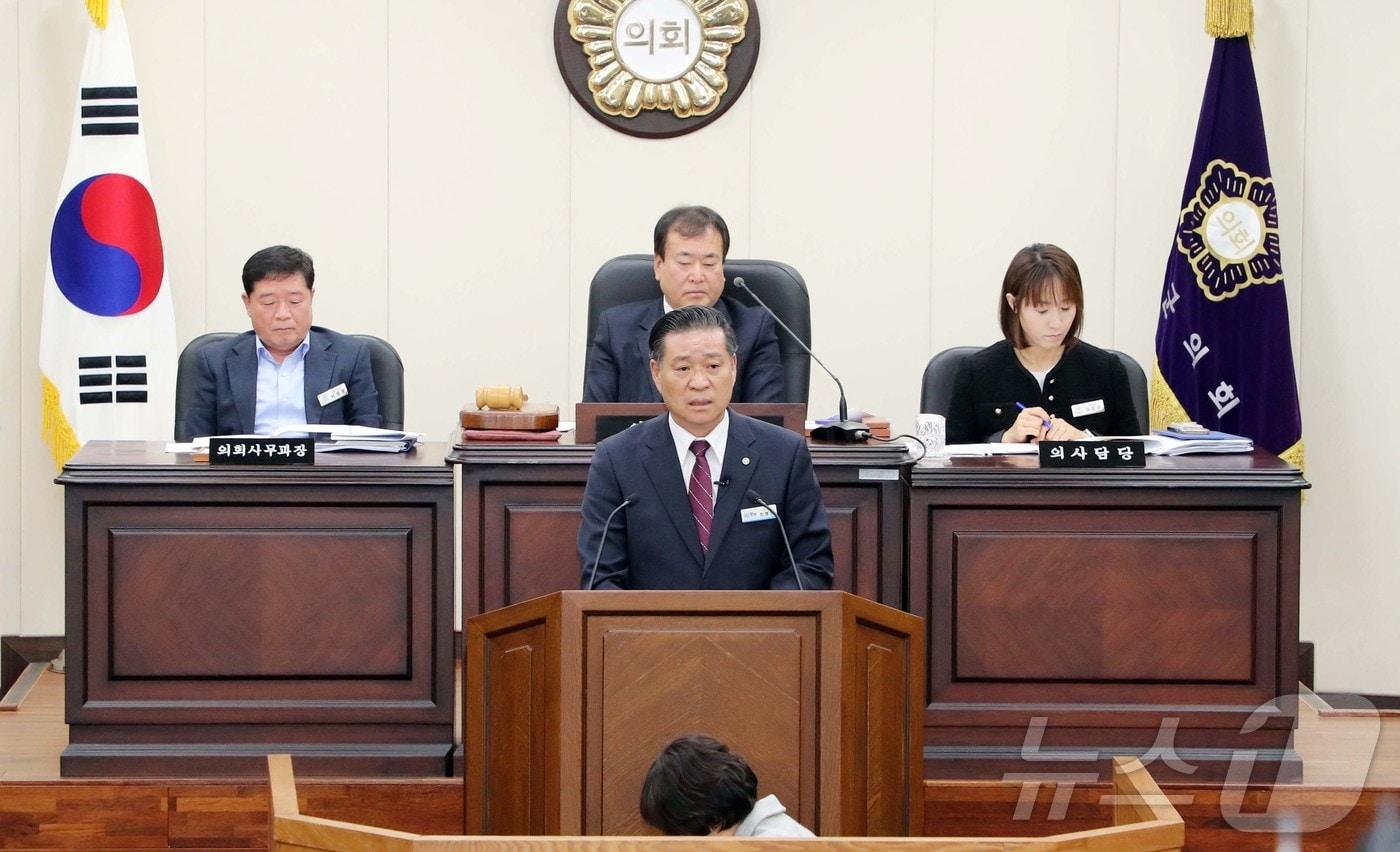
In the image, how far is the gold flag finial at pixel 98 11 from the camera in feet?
18.4

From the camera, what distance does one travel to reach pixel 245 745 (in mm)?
4059

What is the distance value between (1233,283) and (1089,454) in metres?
1.84

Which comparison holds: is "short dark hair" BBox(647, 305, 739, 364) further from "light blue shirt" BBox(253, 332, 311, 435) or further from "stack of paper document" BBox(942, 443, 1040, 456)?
"light blue shirt" BBox(253, 332, 311, 435)

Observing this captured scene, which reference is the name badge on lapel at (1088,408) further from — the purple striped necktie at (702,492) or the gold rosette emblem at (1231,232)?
the gold rosette emblem at (1231,232)

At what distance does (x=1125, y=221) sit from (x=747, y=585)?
2.92 metres

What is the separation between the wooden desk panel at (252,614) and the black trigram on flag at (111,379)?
167cm

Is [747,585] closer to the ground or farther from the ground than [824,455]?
closer to the ground

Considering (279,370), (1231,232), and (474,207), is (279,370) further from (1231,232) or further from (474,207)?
(1231,232)

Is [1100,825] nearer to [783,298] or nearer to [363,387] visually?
[783,298]

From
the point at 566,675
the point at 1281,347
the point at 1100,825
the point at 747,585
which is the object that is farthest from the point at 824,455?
the point at 1281,347

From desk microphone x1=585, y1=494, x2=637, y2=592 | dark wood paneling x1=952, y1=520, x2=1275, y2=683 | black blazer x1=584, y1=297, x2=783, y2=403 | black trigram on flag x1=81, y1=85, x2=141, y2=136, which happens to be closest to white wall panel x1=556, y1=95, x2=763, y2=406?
black blazer x1=584, y1=297, x2=783, y2=403

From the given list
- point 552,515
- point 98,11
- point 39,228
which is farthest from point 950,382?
point 39,228

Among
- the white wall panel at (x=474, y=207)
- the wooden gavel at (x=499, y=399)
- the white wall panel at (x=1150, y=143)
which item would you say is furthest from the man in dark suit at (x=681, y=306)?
the white wall panel at (x=1150, y=143)

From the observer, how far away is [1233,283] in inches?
224
